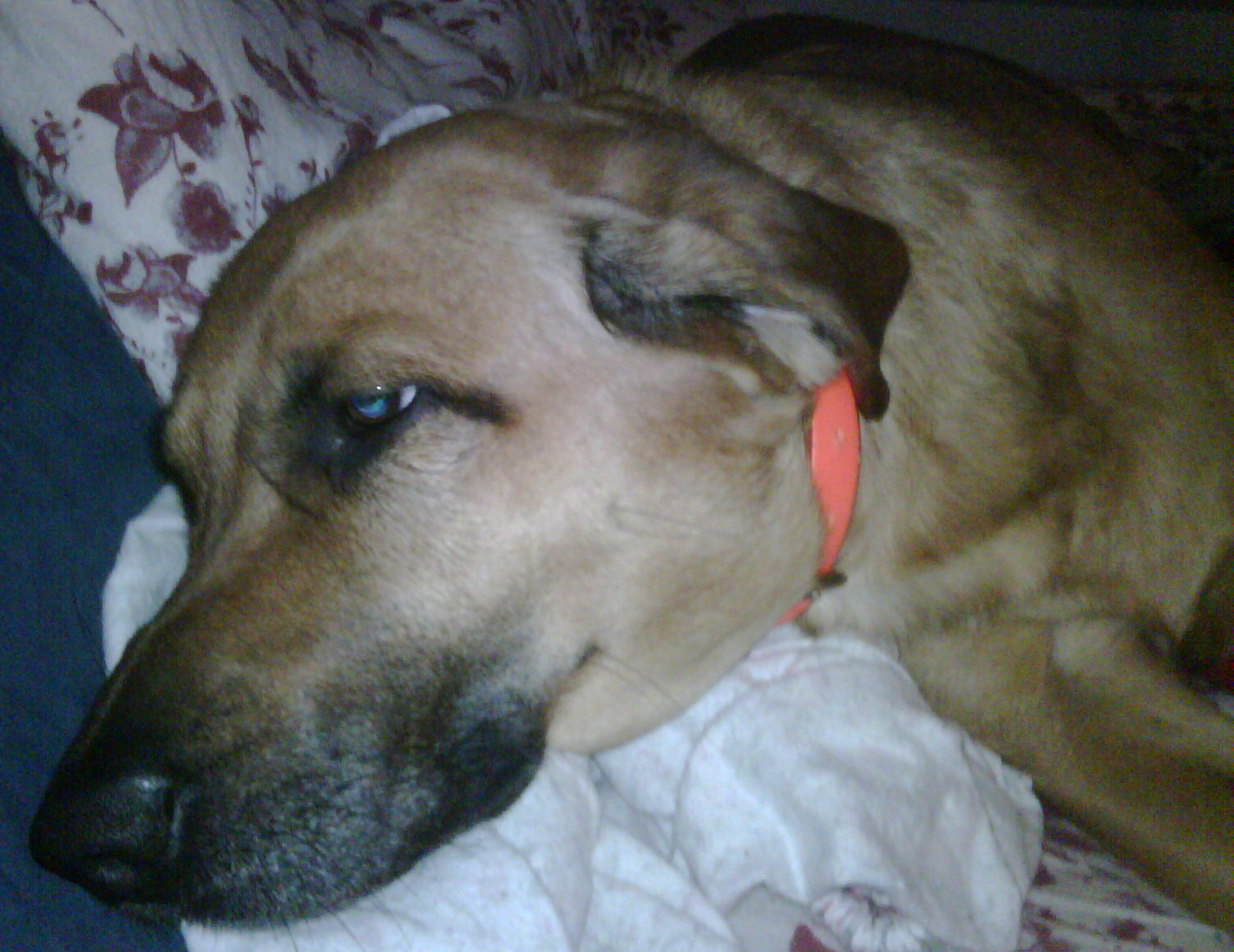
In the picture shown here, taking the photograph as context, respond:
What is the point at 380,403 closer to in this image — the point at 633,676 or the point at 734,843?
the point at 633,676

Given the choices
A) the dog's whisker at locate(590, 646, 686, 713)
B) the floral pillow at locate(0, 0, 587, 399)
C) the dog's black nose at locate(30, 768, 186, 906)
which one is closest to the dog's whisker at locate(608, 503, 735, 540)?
the dog's whisker at locate(590, 646, 686, 713)

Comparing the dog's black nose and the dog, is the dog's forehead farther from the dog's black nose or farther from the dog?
the dog's black nose

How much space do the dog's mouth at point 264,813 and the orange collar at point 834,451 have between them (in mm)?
538

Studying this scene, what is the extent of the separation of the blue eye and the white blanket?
0.39m

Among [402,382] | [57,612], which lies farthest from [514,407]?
[57,612]

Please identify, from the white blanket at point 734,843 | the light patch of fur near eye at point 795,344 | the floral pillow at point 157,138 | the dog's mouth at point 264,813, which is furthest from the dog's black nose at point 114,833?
the light patch of fur near eye at point 795,344

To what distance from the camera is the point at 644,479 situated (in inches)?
46.6

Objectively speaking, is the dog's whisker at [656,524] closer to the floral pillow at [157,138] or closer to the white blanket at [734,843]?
the white blanket at [734,843]

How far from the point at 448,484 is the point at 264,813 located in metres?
0.39

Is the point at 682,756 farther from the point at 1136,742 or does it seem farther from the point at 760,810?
the point at 1136,742

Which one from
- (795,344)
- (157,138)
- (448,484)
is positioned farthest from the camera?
(157,138)

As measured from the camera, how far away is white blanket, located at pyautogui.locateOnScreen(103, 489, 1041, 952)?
1.12 m

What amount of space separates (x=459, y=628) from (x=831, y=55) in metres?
1.61

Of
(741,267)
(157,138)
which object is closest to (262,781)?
(741,267)
